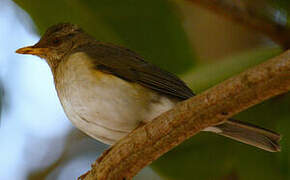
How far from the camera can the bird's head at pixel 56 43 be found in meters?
4.61

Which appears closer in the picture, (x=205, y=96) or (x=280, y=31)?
(x=205, y=96)

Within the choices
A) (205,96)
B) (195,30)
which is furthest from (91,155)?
(205,96)

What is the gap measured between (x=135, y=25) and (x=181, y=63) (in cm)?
62

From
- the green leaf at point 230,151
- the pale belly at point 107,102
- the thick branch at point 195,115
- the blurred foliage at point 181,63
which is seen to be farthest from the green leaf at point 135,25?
the thick branch at point 195,115

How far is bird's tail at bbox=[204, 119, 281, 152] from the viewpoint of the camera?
3277 millimetres

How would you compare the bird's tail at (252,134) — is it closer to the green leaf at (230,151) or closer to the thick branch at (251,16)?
the green leaf at (230,151)

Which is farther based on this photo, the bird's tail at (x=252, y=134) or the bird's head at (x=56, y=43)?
the bird's head at (x=56, y=43)

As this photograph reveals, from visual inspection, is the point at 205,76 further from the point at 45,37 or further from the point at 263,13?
the point at 45,37

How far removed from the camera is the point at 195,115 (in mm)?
2715

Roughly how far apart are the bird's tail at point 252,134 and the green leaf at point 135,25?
184 centimetres

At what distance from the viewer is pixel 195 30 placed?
6.49 meters

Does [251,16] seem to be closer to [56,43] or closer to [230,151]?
[230,151]

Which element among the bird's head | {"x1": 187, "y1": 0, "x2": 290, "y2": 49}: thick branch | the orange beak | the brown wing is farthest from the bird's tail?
the orange beak

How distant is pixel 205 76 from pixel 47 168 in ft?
10.8
